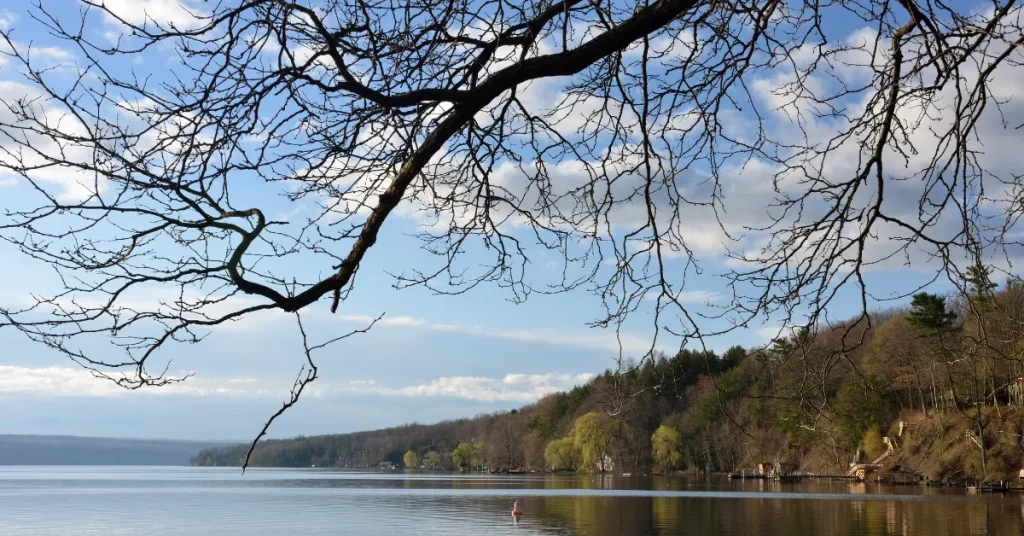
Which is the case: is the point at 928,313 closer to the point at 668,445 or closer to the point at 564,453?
the point at 668,445

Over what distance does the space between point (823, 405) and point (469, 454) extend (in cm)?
16947

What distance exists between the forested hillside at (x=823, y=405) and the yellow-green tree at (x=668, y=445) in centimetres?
15

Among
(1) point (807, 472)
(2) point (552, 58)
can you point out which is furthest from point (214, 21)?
(1) point (807, 472)

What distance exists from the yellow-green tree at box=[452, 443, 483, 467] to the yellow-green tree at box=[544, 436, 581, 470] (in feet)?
146

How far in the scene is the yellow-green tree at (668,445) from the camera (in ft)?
338

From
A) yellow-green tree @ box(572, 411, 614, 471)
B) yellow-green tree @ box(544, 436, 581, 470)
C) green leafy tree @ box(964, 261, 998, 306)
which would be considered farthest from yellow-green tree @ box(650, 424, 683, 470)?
green leafy tree @ box(964, 261, 998, 306)

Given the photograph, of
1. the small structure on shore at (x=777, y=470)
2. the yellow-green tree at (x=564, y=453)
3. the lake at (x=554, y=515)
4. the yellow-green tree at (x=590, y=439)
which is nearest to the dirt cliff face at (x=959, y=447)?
the lake at (x=554, y=515)

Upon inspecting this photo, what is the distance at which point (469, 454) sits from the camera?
170 m

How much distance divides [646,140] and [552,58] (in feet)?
3.39

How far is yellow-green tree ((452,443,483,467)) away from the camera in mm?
169875

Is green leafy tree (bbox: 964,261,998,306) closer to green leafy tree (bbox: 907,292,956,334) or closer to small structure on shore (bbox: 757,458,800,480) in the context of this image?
green leafy tree (bbox: 907,292,956,334)

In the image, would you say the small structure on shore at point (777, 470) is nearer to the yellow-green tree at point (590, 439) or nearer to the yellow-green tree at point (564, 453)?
the yellow-green tree at point (590, 439)

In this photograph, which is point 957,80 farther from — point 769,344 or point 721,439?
point 721,439

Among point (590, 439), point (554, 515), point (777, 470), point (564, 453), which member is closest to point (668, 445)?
point (590, 439)
